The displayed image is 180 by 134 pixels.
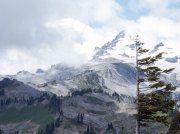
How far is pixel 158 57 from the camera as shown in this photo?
171ft

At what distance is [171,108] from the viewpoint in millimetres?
51656

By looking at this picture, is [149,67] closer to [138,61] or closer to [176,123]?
[138,61]

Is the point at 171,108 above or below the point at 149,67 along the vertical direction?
below

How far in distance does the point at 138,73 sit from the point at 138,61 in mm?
1555

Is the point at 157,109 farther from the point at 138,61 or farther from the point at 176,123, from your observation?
the point at 176,123

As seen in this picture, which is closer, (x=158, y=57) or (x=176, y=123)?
(x=158, y=57)

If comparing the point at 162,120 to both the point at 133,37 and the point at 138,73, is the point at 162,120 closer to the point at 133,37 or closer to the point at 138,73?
the point at 138,73

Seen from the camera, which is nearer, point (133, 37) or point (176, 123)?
point (133, 37)

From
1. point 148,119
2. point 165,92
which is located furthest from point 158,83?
point 148,119

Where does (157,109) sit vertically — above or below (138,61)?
below

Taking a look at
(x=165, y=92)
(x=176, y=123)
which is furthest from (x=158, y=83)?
(x=176, y=123)

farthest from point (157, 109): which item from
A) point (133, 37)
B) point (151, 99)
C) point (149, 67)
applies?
point (133, 37)

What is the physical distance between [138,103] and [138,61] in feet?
18.3

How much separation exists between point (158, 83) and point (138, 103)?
3.49 metres
